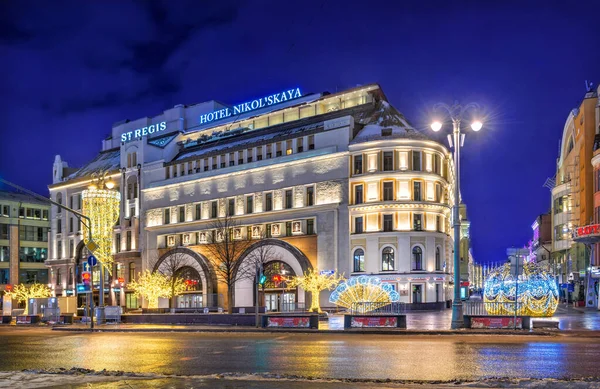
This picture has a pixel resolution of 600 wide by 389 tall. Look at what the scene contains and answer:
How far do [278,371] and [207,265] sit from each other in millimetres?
56091

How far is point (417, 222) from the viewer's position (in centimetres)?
6125

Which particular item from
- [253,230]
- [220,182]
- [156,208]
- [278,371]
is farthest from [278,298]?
[278,371]

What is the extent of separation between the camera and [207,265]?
72.0m

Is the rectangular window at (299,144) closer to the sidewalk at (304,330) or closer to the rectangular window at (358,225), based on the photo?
the rectangular window at (358,225)

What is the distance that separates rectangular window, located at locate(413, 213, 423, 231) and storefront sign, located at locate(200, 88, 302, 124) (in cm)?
2379

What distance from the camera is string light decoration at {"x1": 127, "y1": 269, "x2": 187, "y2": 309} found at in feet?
230

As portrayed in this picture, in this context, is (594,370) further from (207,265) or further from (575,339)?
(207,265)

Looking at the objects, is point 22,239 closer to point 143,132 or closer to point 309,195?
point 143,132

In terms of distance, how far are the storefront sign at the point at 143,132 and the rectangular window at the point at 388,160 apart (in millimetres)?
39806

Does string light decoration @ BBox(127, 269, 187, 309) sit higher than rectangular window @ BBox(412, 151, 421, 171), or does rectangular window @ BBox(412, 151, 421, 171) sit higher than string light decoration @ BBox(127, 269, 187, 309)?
rectangular window @ BBox(412, 151, 421, 171)

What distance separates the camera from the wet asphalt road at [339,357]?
16.4 metres

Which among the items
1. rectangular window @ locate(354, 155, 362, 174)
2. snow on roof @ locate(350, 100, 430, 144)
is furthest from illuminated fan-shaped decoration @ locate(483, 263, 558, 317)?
rectangular window @ locate(354, 155, 362, 174)

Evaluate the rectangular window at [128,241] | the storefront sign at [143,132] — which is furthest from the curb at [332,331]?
Answer: the storefront sign at [143,132]

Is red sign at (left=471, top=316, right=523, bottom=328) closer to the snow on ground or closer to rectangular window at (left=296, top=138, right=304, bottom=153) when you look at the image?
the snow on ground
